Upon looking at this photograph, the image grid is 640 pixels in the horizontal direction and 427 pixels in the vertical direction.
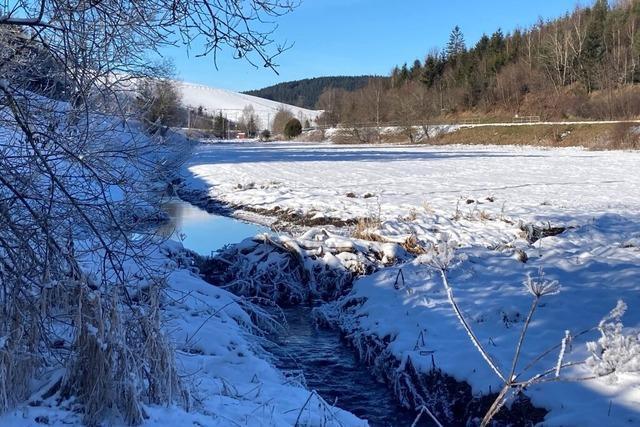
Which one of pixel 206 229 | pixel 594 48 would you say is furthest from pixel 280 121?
pixel 206 229

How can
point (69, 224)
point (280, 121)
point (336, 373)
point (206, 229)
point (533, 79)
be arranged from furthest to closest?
1. point (280, 121)
2. point (533, 79)
3. point (206, 229)
4. point (336, 373)
5. point (69, 224)

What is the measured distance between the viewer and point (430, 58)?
290 feet

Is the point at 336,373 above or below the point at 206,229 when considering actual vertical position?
below

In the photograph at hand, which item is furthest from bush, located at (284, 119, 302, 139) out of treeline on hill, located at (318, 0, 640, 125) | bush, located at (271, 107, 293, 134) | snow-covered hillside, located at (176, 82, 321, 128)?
snow-covered hillside, located at (176, 82, 321, 128)

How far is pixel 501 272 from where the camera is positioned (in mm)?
9195

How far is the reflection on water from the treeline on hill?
43515 mm

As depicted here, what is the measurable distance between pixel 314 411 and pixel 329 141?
67.8 meters

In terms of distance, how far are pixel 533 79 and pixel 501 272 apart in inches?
2593

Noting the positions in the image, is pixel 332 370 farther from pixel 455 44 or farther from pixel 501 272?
pixel 455 44

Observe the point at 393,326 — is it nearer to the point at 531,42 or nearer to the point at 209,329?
the point at 209,329

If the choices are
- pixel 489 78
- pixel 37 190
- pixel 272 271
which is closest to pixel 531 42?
pixel 489 78

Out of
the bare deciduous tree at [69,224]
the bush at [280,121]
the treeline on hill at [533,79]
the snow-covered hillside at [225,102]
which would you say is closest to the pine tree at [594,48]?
the treeline on hill at [533,79]

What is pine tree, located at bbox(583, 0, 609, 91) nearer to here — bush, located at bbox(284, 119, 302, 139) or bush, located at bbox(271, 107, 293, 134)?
bush, located at bbox(284, 119, 302, 139)

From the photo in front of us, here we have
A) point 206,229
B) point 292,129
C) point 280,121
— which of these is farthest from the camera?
point 280,121
